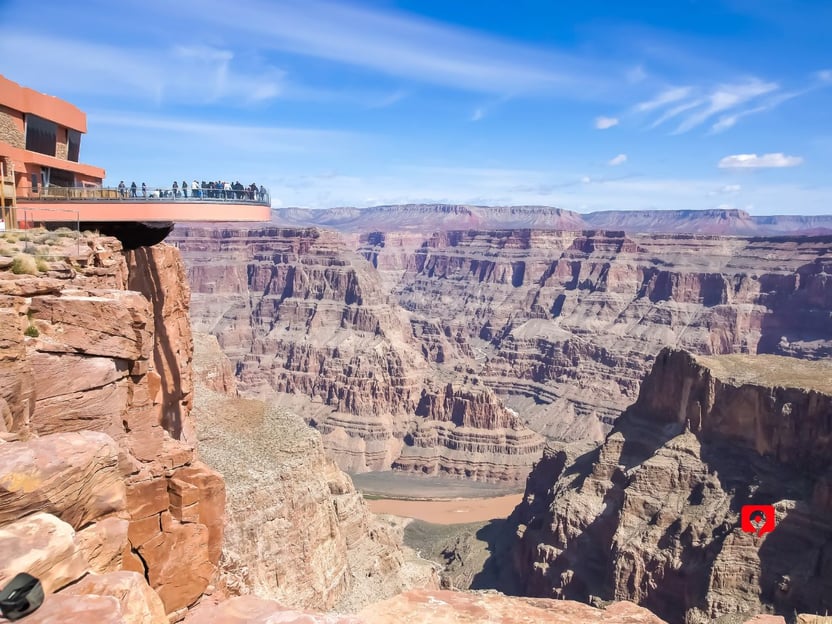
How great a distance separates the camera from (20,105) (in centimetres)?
2850

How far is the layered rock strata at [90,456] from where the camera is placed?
9.61 metres

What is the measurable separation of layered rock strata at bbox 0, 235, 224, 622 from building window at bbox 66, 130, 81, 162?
19.6 meters

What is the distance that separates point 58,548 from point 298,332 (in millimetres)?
158385

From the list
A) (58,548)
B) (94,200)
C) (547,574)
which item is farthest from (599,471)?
(58,548)

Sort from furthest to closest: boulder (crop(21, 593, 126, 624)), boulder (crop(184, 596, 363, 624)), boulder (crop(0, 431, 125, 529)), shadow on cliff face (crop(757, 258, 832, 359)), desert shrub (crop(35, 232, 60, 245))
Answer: shadow on cliff face (crop(757, 258, 832, 359)), desert shrub (crop(35, 232, 60, 245)), boulder (crop(184, 596, 363, 624)), boulder (crop(0, 431, 125, 529)), boulder (crop(21, 593, 126, 624))

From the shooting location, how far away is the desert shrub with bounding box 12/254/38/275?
15789mm

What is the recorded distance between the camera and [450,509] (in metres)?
91.2

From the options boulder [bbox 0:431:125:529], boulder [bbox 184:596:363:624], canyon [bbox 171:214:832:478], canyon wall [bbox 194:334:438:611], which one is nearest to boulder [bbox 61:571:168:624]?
boulder [bbox 0:431:125:529]

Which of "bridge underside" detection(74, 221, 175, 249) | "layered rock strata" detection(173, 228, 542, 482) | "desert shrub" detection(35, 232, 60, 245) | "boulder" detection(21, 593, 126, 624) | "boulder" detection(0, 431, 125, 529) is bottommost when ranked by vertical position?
"layered rock strata" detection(173, 228, 542, 482)

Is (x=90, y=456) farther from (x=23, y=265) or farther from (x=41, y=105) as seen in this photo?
(x=41, y=105)

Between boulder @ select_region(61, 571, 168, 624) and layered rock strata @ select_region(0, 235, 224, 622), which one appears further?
layered rock strata @ select_region(0, 235, 224, 622)

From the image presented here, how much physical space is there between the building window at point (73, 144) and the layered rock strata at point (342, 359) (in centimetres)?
8577


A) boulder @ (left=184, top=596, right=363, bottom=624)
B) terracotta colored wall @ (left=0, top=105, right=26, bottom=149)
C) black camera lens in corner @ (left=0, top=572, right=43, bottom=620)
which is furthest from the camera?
terracotta colored wall @ (left=0, top=105, right=26, bottom=149)

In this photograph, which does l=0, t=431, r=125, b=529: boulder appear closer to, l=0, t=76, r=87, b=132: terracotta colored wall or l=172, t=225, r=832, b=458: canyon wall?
l=0, t=76, r=87, b=132: terracotta colored wall
